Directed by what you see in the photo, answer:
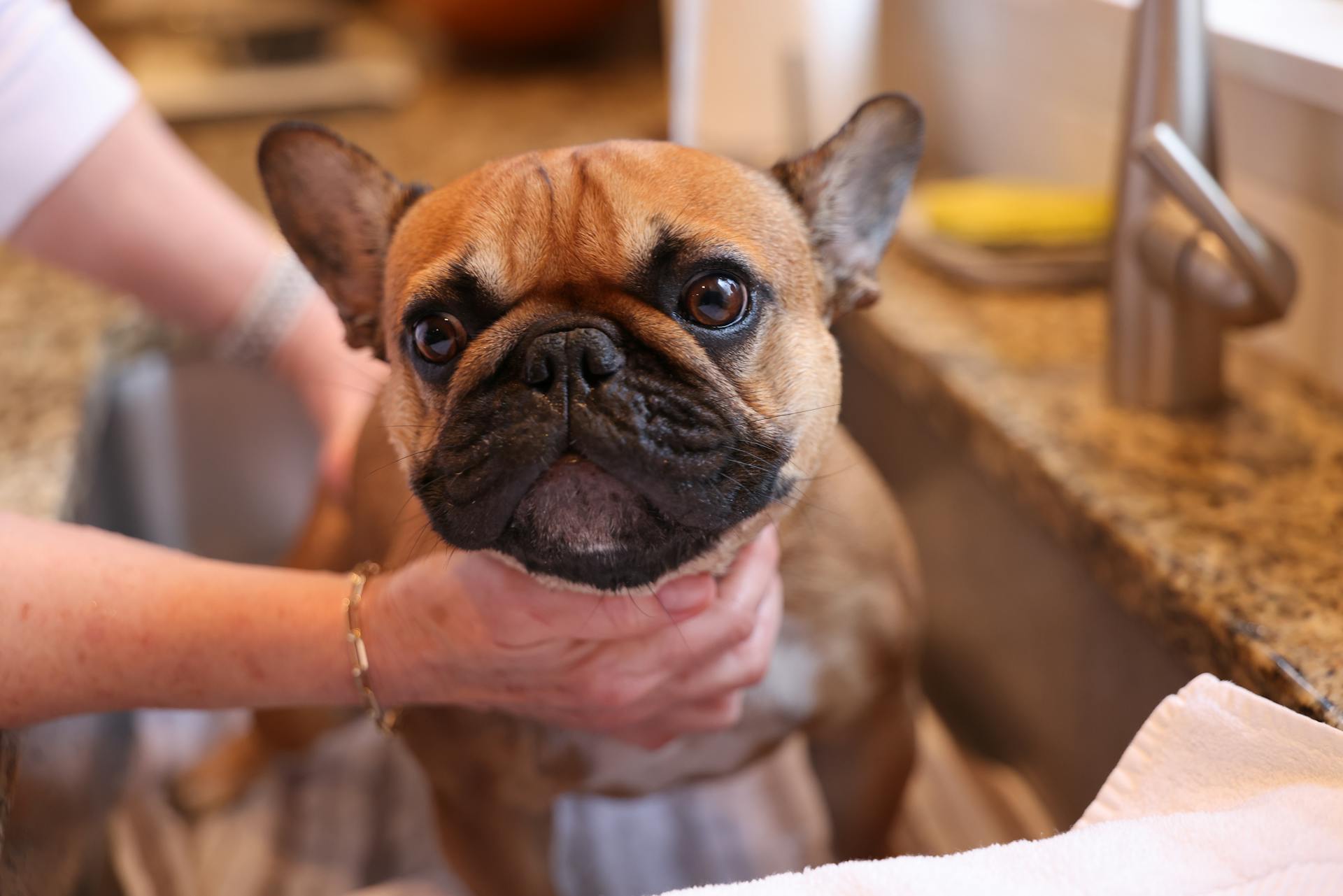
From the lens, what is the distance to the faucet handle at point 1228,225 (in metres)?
0.89

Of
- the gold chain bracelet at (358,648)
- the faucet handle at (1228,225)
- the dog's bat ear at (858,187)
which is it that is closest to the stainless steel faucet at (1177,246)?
the faucet handle at (1228,225)

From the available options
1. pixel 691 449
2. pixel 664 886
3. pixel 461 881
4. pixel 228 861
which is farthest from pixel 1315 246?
pixel 228 861

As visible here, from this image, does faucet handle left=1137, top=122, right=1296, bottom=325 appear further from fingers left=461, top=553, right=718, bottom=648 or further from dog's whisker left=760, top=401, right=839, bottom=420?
fingers left=461, top=553, right=718, bottom=648

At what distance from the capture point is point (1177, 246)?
3.13 ft

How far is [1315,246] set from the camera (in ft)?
3.48

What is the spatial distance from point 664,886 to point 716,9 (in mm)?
1124

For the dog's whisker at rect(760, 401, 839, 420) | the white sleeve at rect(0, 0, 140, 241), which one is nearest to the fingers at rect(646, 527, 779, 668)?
the dog's whisker at rect(760, 401, 839, 420)

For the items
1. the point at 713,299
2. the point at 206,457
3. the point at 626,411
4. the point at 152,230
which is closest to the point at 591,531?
the point at 626,411

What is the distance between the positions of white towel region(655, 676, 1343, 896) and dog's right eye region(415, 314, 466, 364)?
387mm

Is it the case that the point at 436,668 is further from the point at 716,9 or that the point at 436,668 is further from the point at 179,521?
the point at 716,9

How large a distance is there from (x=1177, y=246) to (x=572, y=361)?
0.56m

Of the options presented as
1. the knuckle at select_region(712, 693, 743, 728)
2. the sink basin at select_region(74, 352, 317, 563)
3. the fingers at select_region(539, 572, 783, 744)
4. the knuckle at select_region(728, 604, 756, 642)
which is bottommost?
the sink basin at select_region(74, 352, 317, 563)

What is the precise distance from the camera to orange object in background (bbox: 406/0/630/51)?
7.49ft

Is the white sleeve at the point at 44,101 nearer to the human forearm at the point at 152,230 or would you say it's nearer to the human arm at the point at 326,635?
the human forearm at the point at 152,230
